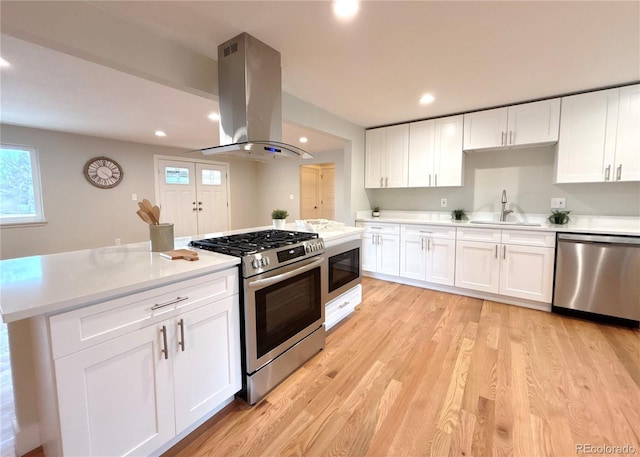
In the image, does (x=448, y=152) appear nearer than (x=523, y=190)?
No

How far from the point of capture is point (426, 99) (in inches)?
115

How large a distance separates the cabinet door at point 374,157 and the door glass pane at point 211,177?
3943 millimetres

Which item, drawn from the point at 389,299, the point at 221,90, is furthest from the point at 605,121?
the point at 221,90

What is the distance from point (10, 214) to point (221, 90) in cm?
451

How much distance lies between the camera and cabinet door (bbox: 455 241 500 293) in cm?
309

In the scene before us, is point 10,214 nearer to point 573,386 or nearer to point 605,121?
point 573,386

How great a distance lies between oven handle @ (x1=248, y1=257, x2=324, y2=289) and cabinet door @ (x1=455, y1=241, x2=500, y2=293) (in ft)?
6.72

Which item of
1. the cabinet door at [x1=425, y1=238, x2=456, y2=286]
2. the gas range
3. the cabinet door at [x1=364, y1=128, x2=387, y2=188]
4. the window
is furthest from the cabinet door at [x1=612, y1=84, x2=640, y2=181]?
the window

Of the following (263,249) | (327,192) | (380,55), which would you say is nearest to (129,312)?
(263,249)

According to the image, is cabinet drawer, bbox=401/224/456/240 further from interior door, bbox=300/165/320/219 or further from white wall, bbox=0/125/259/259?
white wall, bbox=0/125/259/259

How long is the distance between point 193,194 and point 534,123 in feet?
19.9

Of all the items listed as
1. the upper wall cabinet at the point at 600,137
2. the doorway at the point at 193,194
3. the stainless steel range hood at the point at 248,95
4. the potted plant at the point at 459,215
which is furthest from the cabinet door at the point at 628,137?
the doorway at the point at 193,194

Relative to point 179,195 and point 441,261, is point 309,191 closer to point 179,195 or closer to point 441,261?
point 179,195

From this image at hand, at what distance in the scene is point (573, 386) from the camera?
176cm
